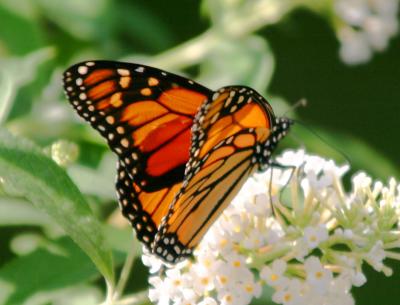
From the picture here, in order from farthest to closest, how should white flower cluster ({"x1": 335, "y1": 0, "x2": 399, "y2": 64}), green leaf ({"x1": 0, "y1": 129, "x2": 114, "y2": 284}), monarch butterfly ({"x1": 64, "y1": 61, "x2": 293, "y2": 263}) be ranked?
white flower cluster ({"x1": 335, "y1": 0, "x2": 399, "y2": 64}), monarch butterfly ({"x1": 64, "y1": 61, "x2": 293, "y2": 263}), green leaf ({"x1": 0, "y1": 129, "x2": 114, "y2": 284})

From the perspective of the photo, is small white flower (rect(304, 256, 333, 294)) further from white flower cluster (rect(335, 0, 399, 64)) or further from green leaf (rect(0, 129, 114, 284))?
white flower cluster (rect(335, 0, 399, 64))

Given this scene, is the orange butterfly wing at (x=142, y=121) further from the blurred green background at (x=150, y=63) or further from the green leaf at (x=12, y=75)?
the green leaf at (x=12, y=75)

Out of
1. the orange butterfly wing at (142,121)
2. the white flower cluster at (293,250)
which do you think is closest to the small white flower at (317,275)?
the white flower cluster at (293,250)

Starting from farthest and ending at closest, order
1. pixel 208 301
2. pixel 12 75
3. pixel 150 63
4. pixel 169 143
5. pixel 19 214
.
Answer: pixel 150 63 < pixel 19 214 < pixel 12 75 < pixel 169 143 < pixel 208 301

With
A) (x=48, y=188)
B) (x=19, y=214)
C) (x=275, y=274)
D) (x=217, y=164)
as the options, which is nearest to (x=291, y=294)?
(x=275, y=274)

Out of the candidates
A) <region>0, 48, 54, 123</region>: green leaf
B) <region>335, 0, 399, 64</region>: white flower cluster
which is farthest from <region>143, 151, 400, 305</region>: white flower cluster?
<region>335, 0, 399, 64</region>: white flower cluster

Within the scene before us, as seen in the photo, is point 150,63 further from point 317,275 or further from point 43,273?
point 317,275

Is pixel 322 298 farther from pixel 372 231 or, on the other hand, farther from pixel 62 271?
pixel 62 271
